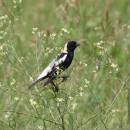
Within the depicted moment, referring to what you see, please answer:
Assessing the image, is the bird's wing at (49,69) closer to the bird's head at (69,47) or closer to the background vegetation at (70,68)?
the background vegetation at (70,68)

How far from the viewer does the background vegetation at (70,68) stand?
402 cm

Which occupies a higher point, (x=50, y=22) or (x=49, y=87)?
(x=50, y=22)

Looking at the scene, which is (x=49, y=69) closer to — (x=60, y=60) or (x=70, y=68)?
(x=60, y=60)

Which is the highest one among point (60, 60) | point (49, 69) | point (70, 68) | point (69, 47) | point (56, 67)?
point (70, 68)

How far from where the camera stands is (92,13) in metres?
8.38

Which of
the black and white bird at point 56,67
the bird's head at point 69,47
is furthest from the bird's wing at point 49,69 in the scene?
the bird's head at point 69,47

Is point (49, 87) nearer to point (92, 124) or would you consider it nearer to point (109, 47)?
point (92, 124)

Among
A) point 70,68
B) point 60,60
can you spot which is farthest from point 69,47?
point 70,68

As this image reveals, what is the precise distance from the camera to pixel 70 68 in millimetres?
6520

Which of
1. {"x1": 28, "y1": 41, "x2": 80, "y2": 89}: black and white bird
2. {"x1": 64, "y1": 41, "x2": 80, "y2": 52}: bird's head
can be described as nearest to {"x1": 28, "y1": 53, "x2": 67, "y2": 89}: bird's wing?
{"x1": 28, "y1": 41, "x2": 80, "y2": 89}: black and white bird

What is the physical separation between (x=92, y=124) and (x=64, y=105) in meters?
1.31

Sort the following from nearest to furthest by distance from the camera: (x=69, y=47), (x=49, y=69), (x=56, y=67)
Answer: (x=56, y=67)
(x=49, y=69)
(x=69, y=47)

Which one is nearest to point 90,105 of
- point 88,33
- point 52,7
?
point 88,33

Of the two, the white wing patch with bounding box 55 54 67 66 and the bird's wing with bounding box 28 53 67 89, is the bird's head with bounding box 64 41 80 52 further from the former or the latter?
the bird's wing with bounding box 28 53 67 89
